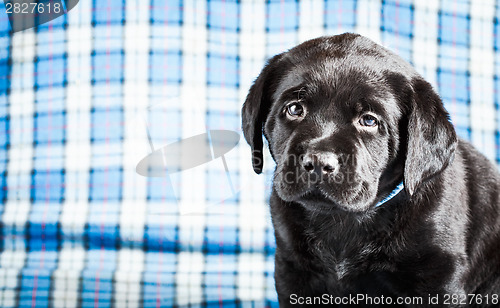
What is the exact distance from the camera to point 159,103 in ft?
11.6

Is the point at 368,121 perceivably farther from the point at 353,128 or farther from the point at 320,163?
the point at 320,163

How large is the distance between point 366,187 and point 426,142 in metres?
0.25

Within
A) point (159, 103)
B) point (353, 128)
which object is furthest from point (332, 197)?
point (159, 103)

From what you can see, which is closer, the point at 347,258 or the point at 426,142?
the point at 426,142

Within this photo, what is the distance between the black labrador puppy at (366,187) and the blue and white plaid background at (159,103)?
115 cm

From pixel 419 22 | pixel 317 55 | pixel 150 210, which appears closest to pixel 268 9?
pixel 419 22

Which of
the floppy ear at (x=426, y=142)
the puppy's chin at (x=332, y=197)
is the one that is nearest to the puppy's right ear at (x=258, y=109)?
the puppy's chin at (x=332, y=197)

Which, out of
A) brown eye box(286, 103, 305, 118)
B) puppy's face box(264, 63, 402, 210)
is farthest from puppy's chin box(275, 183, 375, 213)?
brown eye box(286, 103, 305, 118)

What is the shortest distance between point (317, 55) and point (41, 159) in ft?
6.42

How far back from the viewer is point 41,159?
3561 millimetres

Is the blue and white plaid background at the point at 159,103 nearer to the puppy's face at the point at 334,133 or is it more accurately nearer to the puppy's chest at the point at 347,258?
the puppy's chest at the point at 347,258

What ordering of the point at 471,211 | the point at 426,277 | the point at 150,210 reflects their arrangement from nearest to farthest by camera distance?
the point at 426,277
the point at 471,211
the point at 150,210

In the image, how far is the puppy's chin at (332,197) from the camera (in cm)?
197

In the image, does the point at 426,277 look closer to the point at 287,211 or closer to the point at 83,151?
the point at 287,211
